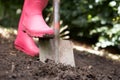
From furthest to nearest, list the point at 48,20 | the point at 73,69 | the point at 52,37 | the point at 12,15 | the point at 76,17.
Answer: the point at 12,15, the point at 48,20, the point at 76,17, the point at 52,37, the point at 73,69

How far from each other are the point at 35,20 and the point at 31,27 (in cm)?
5

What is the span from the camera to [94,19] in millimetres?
3436

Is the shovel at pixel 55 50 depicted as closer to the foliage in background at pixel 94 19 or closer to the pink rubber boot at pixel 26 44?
the pink rubber boot at pixel 26 44

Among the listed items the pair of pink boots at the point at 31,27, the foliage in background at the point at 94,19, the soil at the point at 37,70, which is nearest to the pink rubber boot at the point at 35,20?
the pair of pink boots at the point at 31,27

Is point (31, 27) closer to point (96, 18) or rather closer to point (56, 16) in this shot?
point (56, 16)

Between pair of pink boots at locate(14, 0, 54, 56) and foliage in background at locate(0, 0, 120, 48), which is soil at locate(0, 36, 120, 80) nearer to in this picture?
pair of pink boots at locate(14, 0, 54, 56)

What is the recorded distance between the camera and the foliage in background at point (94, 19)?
3.27 meters

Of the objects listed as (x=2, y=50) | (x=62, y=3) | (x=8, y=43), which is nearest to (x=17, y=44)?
(x=2, y=50)

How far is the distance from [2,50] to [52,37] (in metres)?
0.46

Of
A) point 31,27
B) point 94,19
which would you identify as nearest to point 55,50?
point 31,27

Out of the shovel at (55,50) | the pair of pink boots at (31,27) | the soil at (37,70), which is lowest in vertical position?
the soil at (37,70)

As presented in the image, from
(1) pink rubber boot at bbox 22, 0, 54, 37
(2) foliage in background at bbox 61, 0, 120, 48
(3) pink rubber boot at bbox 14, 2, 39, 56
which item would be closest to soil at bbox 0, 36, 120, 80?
(3) pink rubber boot at bbox 14, 2, 39, 56

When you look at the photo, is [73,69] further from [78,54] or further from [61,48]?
[78,54]

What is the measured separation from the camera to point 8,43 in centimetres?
269
